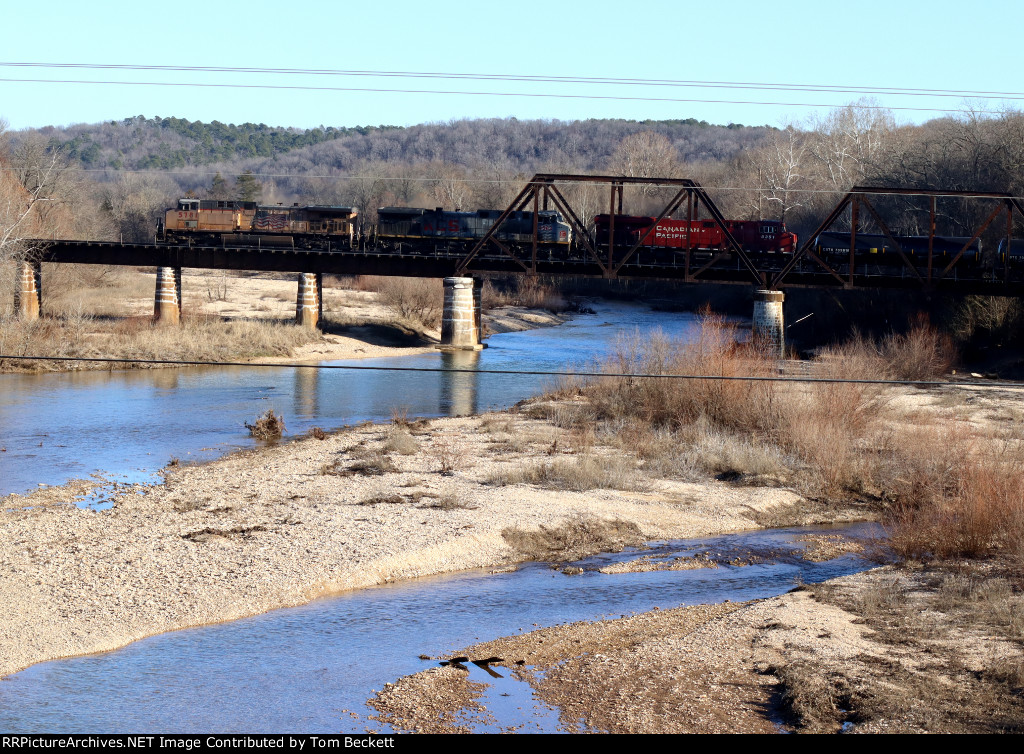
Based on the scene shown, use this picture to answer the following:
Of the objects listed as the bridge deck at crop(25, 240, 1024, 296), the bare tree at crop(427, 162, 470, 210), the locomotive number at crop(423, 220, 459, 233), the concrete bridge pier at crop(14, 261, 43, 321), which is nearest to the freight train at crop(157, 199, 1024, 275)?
the locomotive number at crop(423, 220, 459, 233)

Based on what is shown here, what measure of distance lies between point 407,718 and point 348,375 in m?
44.8

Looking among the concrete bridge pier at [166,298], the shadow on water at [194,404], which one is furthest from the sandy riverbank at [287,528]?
the concrete bridge pier at [166,298]

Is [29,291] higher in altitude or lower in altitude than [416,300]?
higher

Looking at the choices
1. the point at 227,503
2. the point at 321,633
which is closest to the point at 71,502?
the point at 227,503

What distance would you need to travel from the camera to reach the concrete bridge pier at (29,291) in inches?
2768

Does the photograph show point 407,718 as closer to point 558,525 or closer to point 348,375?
point 558,525

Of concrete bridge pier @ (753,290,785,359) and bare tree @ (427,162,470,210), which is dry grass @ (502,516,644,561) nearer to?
concrete bridge pier @ (753,290,785,359)

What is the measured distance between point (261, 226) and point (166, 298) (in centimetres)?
827

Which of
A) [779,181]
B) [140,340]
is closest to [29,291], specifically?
[140,340]

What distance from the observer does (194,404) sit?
152 feet

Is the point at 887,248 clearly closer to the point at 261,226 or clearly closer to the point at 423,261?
the point at 423,261

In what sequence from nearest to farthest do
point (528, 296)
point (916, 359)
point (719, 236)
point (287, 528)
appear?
point (287, 528)
point (916, 359)
point (719, 236)
point (528, 296)

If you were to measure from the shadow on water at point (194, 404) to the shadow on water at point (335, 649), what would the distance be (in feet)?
40.6

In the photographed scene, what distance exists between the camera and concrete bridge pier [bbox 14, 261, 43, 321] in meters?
70.3
